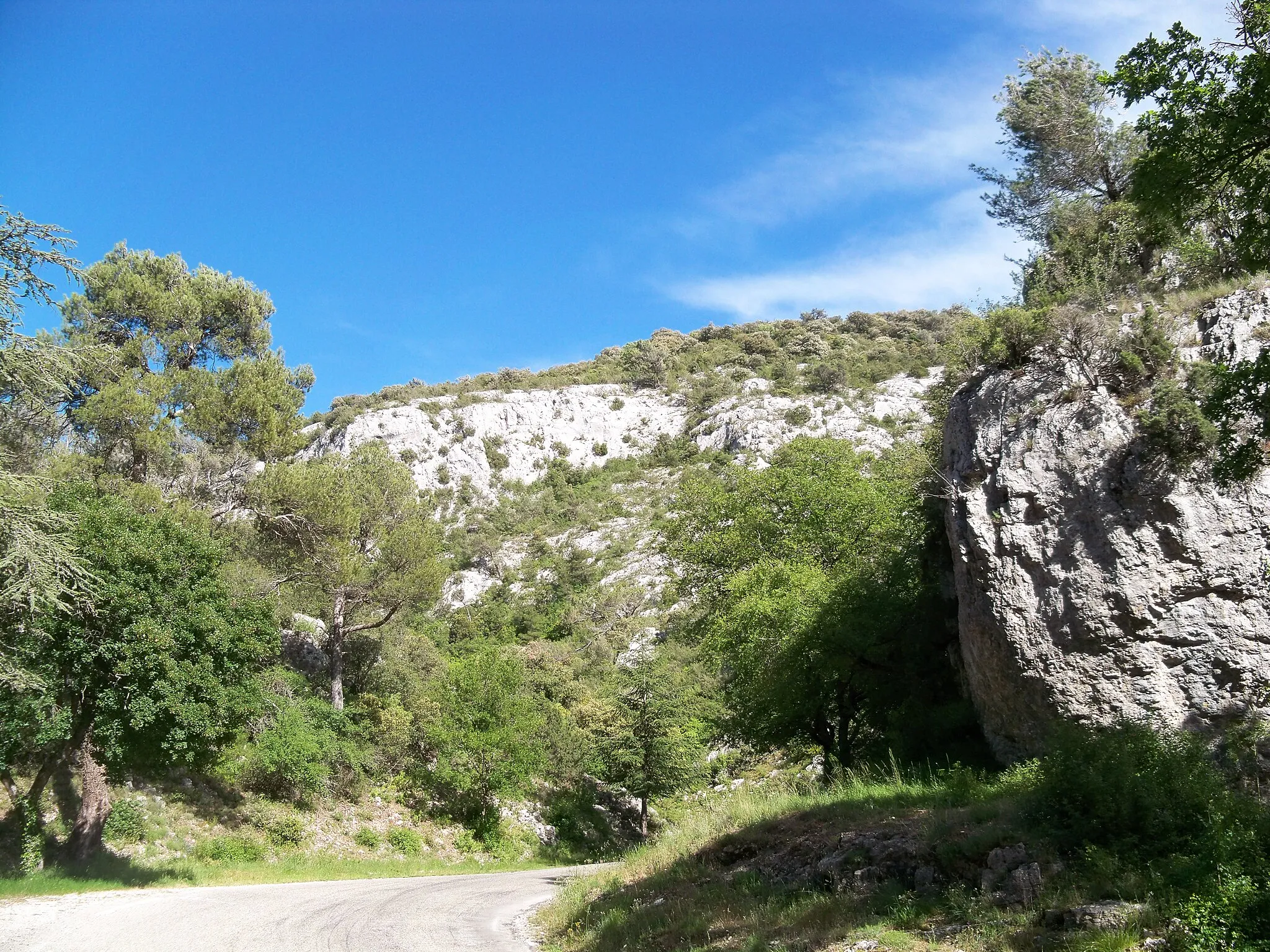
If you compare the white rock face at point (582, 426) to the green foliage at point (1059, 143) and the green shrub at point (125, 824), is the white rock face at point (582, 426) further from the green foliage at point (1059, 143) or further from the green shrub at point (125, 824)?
the green shrub at point (125, 824)

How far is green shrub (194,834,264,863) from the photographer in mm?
19078

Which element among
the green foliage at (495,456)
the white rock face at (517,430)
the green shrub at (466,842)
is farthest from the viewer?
the green foliage at (495,456)

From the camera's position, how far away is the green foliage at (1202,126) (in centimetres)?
666

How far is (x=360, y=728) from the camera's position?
87.7 feet

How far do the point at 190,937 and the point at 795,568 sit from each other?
14.8 m

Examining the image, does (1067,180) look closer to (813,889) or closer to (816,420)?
(813,889)

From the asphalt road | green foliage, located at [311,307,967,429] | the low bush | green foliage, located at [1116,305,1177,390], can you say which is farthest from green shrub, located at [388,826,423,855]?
green foliage, located at [311,307,967,429]

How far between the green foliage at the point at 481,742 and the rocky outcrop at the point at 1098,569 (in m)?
19.3

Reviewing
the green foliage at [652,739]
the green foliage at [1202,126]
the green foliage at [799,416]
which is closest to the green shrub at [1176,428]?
the green foliage at [1202,126]

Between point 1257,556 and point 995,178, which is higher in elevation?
point 995,178

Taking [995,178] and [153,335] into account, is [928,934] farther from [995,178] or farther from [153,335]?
[153,335]

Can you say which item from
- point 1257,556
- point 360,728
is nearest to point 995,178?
point 1257,556

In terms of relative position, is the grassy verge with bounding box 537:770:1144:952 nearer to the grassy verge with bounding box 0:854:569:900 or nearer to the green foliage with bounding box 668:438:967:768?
the green foliage with bounding box 668:438:967:768

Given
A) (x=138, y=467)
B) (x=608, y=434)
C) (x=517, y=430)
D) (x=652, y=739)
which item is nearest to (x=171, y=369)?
(x=138, y=467)
